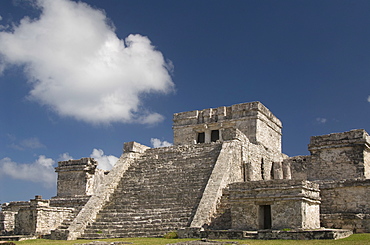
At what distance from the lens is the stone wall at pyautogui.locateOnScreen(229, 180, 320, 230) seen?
44.5ft

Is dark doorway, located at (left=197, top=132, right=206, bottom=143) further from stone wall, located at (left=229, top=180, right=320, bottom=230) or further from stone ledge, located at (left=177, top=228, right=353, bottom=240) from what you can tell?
stone ledge, located at (left=177, top=228, right=353, bottom=240)

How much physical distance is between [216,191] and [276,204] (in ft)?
10.4

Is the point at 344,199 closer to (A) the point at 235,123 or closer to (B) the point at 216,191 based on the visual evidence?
(B) the point at 216,191

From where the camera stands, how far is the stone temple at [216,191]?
14.2 m

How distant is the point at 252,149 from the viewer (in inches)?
846

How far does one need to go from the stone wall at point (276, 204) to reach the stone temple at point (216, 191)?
0.03 metres

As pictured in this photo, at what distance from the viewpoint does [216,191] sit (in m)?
16.6

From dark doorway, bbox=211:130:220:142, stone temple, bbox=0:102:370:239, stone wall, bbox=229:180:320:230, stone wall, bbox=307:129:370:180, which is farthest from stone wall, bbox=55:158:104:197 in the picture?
stone wall, bbox=229:180:320:230

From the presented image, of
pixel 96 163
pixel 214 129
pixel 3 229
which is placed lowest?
pixel 3 229

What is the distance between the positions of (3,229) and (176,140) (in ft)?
37.3

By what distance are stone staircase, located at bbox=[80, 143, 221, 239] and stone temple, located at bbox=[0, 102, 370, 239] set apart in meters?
0.04

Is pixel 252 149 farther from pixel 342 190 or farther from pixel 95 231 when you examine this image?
Result: pixel 95 231

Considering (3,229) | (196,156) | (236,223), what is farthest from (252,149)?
(3,229)

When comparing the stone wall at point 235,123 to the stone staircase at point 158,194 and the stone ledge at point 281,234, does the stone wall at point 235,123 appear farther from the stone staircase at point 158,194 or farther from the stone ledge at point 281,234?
the stone ledge at point 281,234
